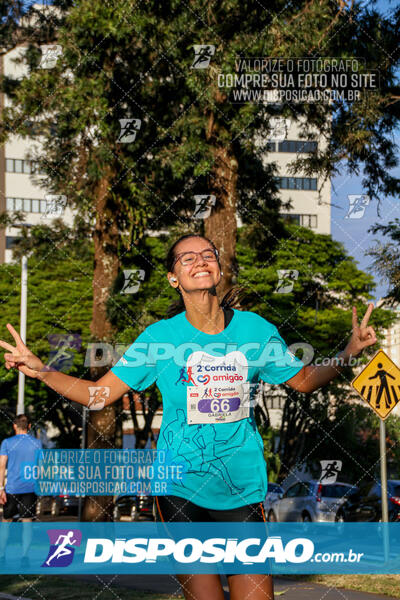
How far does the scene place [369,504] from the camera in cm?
1778

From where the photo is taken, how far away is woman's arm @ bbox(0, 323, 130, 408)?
11.7 ft

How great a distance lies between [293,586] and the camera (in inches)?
363

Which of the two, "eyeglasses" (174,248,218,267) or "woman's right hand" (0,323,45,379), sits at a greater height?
"eyeglasses" (174,248,218,267)

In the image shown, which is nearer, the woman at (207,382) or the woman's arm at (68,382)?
the woman at (207,382)

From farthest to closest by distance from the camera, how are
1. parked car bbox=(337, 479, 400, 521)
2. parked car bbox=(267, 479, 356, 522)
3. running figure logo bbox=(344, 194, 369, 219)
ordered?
parked car bbox=(267, 479, 356, 522) → parked car bbox=(337, 479, 400, 521) → running figure logo bbox=(344, 194, 369, 219)

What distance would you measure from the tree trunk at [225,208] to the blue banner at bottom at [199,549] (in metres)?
3.83

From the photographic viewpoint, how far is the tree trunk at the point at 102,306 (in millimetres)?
15891

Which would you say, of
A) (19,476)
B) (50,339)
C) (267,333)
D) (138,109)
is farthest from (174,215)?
(50,339)

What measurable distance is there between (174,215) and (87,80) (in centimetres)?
340

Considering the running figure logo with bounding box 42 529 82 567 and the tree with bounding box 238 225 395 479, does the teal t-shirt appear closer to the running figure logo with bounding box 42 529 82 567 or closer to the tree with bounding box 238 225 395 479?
the running figure logo with bounding box 42 529 82 567

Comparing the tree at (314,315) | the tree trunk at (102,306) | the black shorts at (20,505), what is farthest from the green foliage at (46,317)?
the black shorts at (20,505)

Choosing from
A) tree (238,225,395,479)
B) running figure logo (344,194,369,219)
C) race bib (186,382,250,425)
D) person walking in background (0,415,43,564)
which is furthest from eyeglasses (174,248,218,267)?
tree (238,225,395,479)

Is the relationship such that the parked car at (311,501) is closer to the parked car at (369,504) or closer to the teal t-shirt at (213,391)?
the parked car at (369,504)

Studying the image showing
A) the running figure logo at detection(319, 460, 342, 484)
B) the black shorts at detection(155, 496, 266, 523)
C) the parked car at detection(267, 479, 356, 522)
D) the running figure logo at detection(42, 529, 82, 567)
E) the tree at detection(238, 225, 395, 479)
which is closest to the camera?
the black shorts at detection(155, 496, 266, 523)
